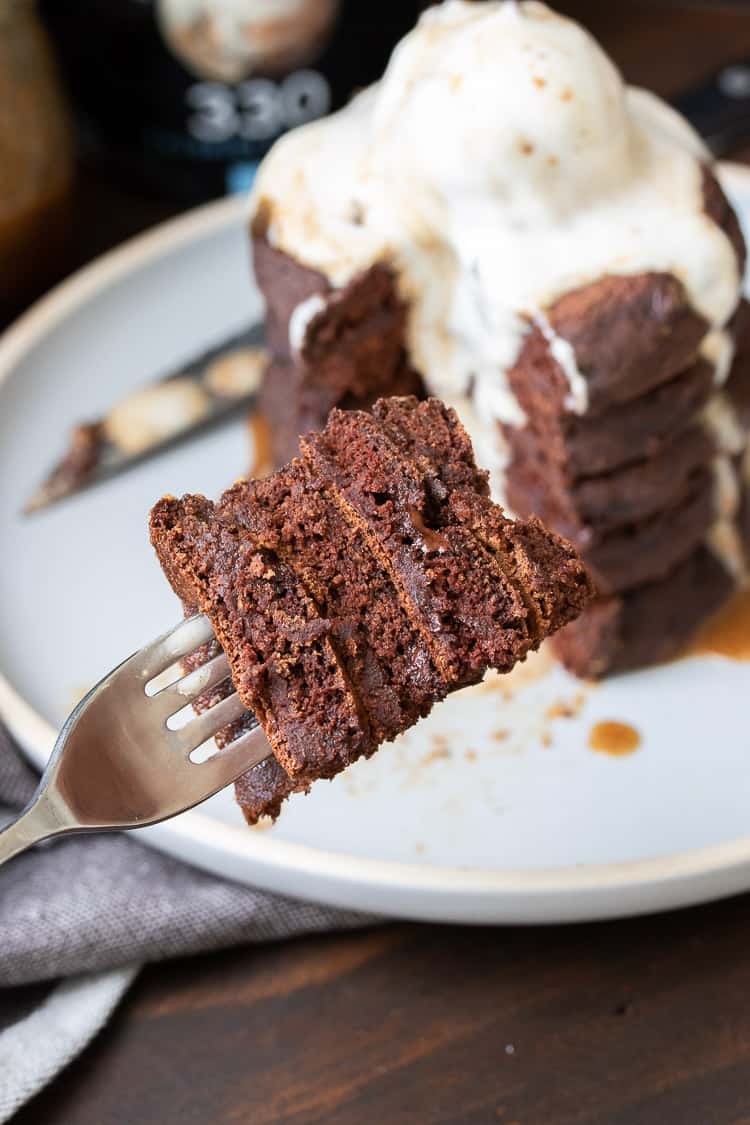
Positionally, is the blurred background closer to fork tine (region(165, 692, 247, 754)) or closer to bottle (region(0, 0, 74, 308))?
bottle (region(0, 0, 74, 308))

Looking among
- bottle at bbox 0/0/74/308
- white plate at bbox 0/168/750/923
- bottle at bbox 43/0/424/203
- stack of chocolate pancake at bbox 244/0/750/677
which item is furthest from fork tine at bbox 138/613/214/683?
bottle at bbox 43/0/424/203

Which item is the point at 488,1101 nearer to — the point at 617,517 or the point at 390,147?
the point at 617,517

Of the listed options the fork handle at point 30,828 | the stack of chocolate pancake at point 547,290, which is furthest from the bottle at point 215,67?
the fork handle at point 30,828

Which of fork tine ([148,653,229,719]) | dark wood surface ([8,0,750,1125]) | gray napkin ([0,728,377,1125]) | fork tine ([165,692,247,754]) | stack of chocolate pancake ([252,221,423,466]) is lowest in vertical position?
dark wood surface ([8,0,750,1125])

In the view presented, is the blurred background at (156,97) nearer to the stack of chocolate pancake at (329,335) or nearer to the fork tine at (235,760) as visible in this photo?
the stack of chocolate pancake at (329,335)

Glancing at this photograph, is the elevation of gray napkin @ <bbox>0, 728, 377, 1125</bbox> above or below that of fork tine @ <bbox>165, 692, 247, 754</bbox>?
below

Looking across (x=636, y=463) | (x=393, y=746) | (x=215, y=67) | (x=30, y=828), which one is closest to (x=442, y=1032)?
(x=393, y=746)

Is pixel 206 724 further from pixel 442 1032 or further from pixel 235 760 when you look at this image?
pixel 442 1032
